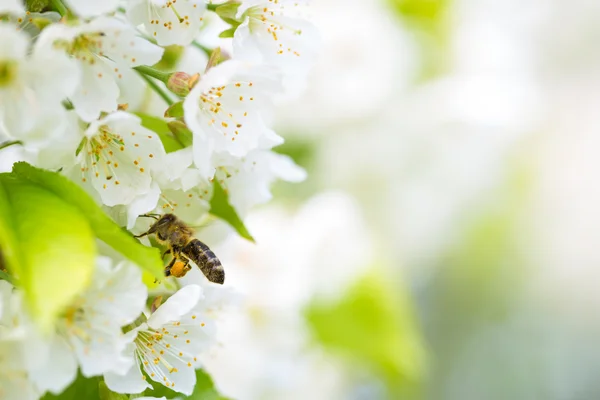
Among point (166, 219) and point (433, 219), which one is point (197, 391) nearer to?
point (166, 219)

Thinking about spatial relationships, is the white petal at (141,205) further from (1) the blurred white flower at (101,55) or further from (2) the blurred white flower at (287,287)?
(2) the blurred white flower at (287,287)

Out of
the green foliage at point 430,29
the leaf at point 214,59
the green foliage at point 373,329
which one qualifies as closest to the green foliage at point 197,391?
the leaf at point 214,59

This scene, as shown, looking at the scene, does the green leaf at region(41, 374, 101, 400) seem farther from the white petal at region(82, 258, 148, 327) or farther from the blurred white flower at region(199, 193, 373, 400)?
the blurred white flower at region(199, 193, 373, 400)

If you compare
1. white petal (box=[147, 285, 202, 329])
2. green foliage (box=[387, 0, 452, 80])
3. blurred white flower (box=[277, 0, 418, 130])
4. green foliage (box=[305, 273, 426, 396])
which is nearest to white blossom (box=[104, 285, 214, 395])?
white petal (box=[147, 285, 202, 329])

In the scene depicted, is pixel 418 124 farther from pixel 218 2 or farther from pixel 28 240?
pixel 28 240

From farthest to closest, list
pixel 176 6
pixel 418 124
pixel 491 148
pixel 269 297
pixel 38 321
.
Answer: pixel 491 148
pixel 418 124
pixel 269 297
pixel 176 6
pixel 38 321

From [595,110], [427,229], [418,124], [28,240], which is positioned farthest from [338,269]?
[595,110]
